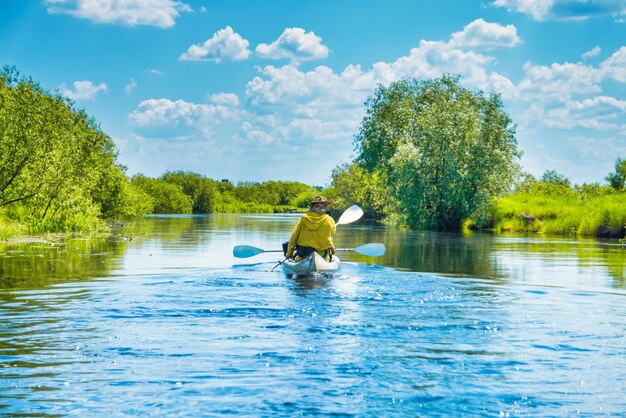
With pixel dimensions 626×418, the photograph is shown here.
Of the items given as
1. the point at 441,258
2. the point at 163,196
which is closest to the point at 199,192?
the point at 163,196

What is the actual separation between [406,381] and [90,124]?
55.6m

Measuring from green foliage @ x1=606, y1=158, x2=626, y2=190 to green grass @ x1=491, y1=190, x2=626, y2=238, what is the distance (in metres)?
2.18

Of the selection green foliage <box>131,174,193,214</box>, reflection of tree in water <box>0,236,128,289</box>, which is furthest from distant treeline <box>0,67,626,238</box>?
green foliage <box>131,174,193,214</box>

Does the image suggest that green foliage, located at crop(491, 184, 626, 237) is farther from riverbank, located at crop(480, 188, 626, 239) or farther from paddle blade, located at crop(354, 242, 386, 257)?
paddle blade, located at crop(354, 242, 386, 257)

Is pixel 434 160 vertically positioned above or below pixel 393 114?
below

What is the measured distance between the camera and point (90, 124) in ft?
192

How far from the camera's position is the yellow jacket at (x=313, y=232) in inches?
677

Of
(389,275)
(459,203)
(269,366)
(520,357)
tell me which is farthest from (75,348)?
(459,203)

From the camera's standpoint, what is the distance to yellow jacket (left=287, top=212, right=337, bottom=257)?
1720 cm

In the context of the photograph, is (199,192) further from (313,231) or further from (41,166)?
(313,231)

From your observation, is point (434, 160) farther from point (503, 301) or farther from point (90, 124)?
point (503, 301)

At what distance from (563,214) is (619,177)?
6251 millimetres

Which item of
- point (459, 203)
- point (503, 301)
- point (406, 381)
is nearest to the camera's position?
point (406, 381)

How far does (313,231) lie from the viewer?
684 inches
